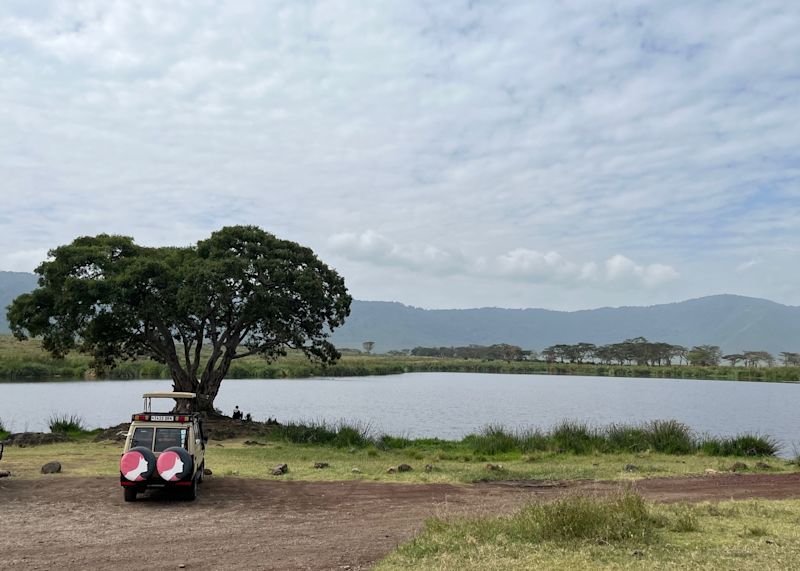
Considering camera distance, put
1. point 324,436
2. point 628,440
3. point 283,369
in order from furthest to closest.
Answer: point 283,369, point 324,436, point 628,440

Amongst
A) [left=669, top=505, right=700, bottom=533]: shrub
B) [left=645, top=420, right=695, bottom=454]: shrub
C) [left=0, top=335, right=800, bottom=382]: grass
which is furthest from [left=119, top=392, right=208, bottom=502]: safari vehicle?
[left=0, top=335, right=800, bottom=382]: grass

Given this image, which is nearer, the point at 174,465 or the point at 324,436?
the point at 174,465

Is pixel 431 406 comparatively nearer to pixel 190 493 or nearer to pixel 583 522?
pixel 190 493

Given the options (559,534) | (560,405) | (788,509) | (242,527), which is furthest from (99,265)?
(560,405)

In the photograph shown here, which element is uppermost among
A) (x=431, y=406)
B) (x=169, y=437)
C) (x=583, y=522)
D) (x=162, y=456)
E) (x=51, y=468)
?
(x=169, y=437)

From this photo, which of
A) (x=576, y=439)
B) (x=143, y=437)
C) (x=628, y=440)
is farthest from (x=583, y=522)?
(x=628, y=440)

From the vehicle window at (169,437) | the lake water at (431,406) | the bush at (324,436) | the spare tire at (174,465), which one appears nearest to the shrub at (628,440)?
the lake water at (431,406)

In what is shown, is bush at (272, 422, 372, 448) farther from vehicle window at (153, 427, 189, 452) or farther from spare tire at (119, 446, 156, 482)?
spare tire at (119, 446, 156, 482)

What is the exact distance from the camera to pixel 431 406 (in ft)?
156

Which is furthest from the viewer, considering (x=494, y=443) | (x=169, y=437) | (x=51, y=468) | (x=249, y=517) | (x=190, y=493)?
(x=494, y=443)

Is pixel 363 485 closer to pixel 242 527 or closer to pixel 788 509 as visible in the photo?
pixel 242 527

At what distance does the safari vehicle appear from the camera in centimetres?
1258

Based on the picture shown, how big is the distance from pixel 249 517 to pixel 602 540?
6.09 metres

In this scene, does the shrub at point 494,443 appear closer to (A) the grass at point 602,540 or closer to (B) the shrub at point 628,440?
(B) the shrub at point 628,440
